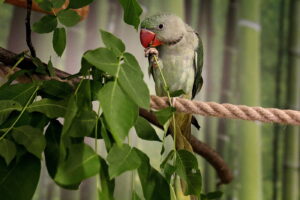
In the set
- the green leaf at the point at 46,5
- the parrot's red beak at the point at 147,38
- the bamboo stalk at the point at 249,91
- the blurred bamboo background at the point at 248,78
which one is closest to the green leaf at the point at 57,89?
the green leaf at the point at 46,5

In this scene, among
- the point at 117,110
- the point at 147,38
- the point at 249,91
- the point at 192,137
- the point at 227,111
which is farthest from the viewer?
the point at 249,91

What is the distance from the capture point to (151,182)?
433 mm

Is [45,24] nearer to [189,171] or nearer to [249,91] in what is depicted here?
[189,171]

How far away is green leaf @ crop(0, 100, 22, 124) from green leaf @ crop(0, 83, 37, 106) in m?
0.03

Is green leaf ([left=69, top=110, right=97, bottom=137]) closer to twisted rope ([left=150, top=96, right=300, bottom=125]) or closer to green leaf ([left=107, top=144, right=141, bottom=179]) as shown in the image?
green leaf ([left=107, top=144, right=141, bottom=179])

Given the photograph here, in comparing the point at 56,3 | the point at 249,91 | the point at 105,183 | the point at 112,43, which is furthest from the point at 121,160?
the point at 249,91

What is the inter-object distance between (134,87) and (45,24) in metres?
0.21

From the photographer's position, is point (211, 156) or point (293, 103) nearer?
point (211, 156)

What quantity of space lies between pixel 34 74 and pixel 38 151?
22 centimetres

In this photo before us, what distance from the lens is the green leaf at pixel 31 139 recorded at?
0.38 m

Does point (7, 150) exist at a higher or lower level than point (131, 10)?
lower

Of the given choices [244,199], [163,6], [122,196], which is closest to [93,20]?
[163,6]

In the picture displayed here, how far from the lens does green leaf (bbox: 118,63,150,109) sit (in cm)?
37

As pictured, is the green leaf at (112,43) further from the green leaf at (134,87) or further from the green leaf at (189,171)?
the green leaf at (189,171)
